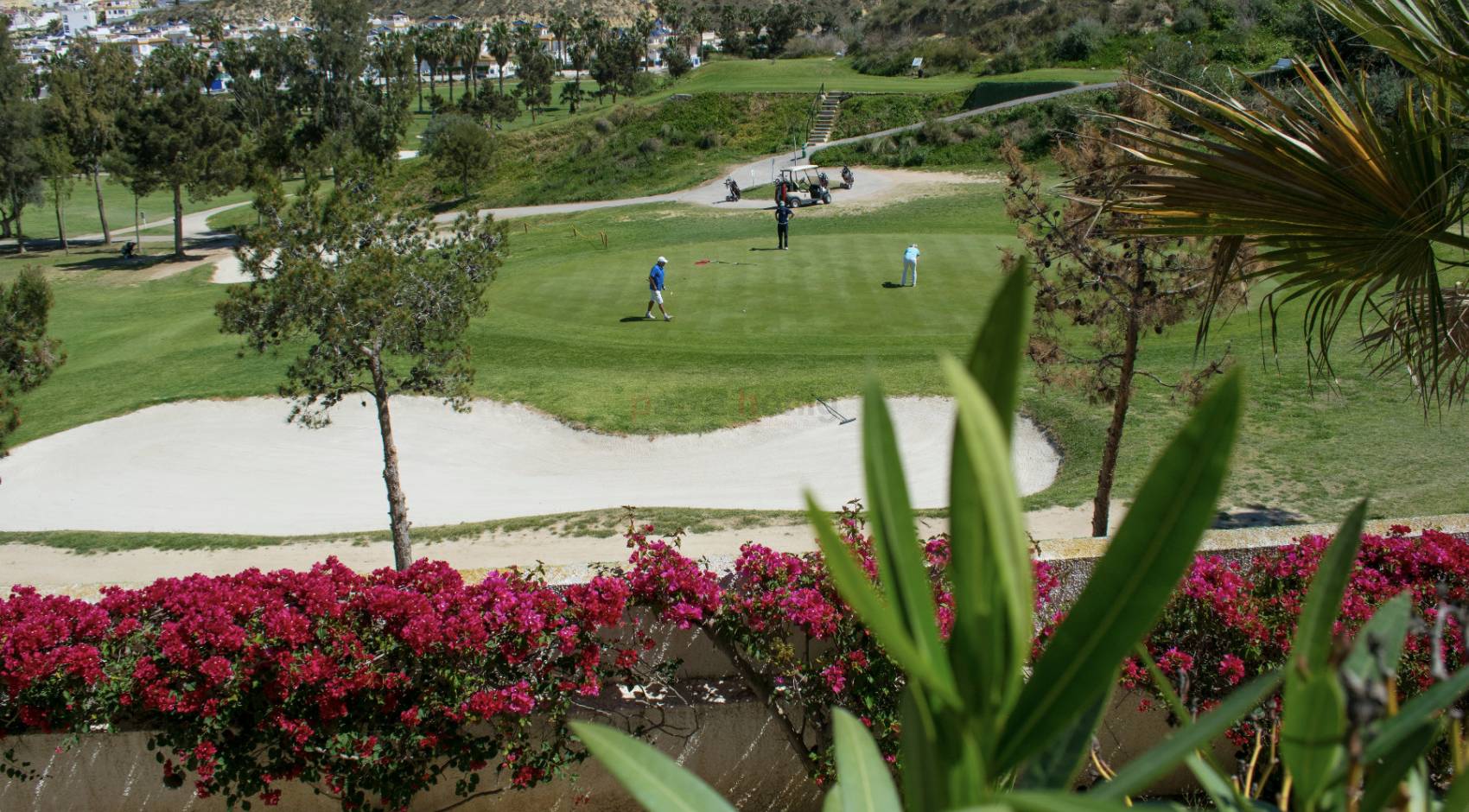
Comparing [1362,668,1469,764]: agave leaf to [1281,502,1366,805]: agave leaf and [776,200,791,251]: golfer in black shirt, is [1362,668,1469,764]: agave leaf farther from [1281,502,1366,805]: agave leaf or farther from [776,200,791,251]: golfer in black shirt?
[776,200,791,251]: golfer in black shirt

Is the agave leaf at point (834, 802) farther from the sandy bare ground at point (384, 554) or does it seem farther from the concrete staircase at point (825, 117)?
the concrete staircase at point (825, 117)

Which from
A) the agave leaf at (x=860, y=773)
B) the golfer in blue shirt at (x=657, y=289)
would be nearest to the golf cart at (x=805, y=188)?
the golfer in blue shirt at (x=657, y=289)

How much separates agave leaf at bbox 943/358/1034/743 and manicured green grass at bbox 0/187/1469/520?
10.7 metres

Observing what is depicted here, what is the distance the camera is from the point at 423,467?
17.7m

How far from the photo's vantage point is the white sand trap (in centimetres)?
1591

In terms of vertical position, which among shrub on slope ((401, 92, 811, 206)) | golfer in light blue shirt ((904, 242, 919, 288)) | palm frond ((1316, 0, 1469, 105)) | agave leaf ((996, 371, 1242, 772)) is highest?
shrub on slope ((401, 92, 811, 206))

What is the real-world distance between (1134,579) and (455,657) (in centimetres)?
458

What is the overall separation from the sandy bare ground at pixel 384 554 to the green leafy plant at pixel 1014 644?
9.56 m

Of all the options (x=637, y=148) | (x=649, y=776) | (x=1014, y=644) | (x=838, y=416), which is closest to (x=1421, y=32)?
(x=1014, y=644)

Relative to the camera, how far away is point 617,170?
167 feet

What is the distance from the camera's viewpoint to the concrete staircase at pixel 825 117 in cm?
5256

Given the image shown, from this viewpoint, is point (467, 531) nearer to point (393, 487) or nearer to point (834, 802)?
point (393, 487)

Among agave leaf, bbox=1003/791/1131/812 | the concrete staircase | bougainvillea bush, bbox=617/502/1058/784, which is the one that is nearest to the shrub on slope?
the concrete staircase

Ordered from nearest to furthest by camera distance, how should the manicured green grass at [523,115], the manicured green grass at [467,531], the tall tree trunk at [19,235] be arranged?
the manicured green grass at [467,531]
the tall tree trunk at [19,235]
the manicured green grass at [523,115]
